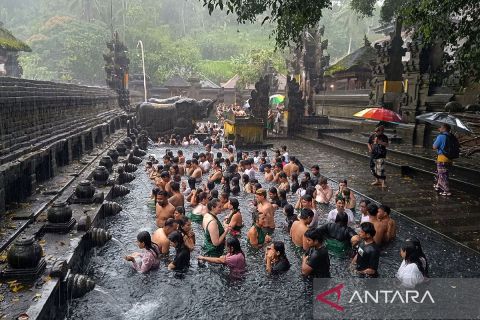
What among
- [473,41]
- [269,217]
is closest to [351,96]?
[473,41]

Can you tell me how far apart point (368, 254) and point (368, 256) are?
0.04 metres

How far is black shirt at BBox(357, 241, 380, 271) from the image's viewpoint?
6.55m

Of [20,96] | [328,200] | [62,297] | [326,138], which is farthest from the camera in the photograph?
[326,138]

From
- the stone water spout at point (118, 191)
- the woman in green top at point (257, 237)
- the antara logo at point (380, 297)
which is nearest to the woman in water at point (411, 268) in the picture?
the antara logo at point (380, 297)

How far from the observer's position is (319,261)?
6480 mm

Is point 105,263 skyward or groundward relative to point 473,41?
groundward

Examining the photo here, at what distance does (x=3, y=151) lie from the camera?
8.09 meters

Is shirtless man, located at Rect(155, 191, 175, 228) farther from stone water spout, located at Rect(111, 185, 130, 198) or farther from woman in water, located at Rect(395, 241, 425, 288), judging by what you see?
woman in water, located at Rect(395, 241, 425, 288)

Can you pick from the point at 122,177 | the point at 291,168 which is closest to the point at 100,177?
the point at 122,177

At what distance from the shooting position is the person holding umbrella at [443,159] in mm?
10867

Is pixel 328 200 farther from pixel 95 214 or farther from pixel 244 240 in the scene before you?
pixel 95 214

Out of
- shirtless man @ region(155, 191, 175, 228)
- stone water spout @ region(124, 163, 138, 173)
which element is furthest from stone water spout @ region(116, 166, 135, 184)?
shirtless man @ region(155, 191, 175, 228)

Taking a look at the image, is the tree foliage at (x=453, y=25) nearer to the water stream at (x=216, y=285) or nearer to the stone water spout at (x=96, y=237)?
the water stream at (x=216, y=285)

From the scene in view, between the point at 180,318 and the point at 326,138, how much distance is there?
63.0 feet
